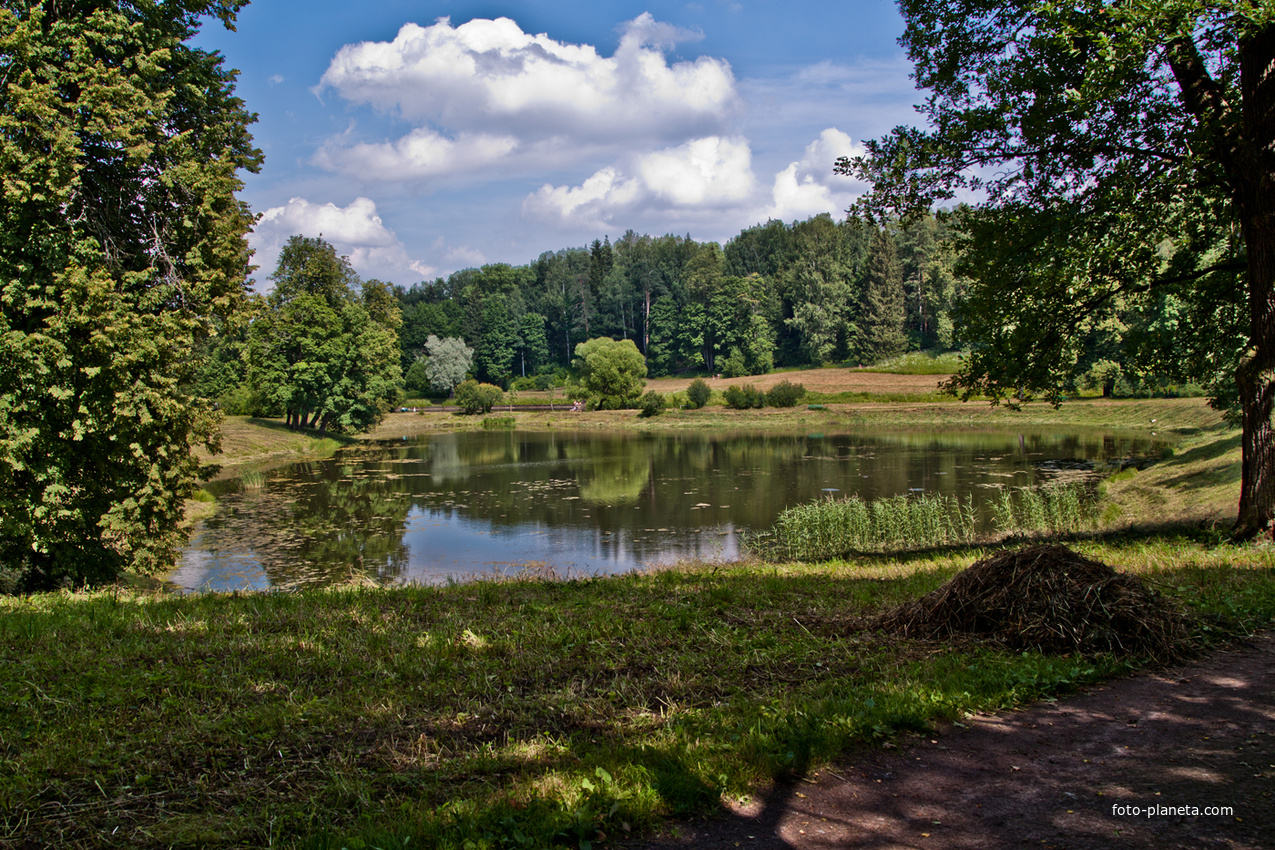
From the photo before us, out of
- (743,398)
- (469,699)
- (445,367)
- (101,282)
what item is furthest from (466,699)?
(445,367)

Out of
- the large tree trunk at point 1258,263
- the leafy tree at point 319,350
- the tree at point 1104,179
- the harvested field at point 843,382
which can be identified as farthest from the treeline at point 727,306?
the large tree trunk at point 1258,263

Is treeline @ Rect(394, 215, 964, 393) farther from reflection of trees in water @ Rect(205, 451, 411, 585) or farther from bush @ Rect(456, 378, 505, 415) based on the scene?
reflection of trees in water @ Rect(205, 451, 411, 585)

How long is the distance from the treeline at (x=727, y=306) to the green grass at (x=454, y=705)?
8120 centimetres

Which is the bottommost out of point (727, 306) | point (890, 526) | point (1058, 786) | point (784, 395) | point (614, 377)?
point (890, 526)

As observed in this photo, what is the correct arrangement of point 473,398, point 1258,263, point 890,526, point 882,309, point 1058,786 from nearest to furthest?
point 1058,786, point 1258,263, point 890,526, point 473,398, point 882,309

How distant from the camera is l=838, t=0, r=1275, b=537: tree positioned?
10.1m

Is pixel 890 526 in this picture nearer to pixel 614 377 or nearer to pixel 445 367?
pixel 614 377

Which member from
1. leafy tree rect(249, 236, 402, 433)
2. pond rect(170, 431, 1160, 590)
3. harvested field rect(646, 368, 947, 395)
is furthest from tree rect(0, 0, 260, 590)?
harvested field rect(646, 368, 947, 395)

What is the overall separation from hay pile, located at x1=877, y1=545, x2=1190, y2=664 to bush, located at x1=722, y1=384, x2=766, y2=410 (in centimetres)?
6171

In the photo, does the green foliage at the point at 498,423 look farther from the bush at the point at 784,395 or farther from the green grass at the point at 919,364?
the green grass at the point at 919,364

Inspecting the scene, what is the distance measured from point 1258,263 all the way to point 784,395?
5753cm

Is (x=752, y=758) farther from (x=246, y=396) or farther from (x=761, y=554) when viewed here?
(x=246, y=396)

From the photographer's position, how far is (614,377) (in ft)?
240

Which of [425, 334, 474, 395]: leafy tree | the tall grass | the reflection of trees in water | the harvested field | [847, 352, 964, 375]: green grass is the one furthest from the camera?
[425, 334, 474, 395]: leafy tree
